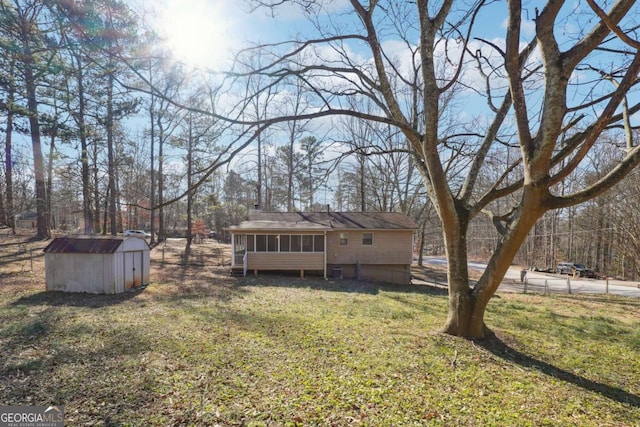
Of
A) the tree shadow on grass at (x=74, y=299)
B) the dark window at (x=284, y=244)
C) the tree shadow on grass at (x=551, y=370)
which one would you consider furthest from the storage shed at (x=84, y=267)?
the tree shadow on grass at (x=551, y=370)

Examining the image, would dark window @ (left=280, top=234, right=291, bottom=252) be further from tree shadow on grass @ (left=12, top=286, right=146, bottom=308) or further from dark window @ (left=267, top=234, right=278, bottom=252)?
tree shadow on grass @ (left=12, top=286, right=146, bottom=308)

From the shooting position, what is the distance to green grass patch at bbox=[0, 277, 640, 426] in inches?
134

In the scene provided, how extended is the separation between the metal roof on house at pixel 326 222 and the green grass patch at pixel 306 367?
7773 mm

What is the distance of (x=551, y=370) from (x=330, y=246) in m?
12.4

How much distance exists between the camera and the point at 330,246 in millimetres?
16734

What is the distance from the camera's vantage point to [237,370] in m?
4.41

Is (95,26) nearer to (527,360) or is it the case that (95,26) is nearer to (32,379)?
(32,379)

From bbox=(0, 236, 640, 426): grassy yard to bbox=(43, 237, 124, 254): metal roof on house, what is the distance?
1.82 metres

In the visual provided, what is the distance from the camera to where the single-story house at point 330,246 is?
52.3ft

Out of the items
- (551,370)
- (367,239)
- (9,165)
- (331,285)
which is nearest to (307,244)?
(331,285)

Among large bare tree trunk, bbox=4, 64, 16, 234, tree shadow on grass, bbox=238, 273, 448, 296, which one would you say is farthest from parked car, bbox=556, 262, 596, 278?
large bare tree trunk, bbox=4, 64, 16, 234

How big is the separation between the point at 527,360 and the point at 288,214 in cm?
1465

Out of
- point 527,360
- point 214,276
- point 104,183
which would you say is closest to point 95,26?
point 527,360

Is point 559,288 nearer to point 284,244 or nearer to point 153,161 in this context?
point 284,244
